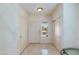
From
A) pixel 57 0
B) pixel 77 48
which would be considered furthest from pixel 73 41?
pixel 57 0

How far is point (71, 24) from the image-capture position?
1828 mm

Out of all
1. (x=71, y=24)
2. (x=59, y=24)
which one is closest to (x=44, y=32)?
(x=59, y=24)

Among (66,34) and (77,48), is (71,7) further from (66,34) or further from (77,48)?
(77,48)

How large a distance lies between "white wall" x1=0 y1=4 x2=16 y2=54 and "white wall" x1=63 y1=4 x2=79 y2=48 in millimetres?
864

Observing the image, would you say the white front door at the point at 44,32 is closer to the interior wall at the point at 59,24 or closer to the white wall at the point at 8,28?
the interior wall at the point at 59,24

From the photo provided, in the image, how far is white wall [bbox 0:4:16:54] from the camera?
186 cm

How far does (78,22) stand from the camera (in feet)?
6.02

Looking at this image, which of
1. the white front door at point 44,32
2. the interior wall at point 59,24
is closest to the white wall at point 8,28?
the interior wall at point 59,24

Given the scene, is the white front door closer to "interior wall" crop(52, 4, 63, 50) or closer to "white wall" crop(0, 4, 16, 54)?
"interior wall" crop(52, 4, 63, 50)

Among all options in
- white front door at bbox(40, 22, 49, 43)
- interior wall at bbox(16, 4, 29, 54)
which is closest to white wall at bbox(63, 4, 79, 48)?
interior wall at bbox(16, 4, 29, 54)

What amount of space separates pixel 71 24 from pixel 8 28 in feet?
3.43

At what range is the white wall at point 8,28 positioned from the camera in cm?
186

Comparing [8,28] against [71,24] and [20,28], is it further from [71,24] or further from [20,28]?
[71,24]

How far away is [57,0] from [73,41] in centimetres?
159
